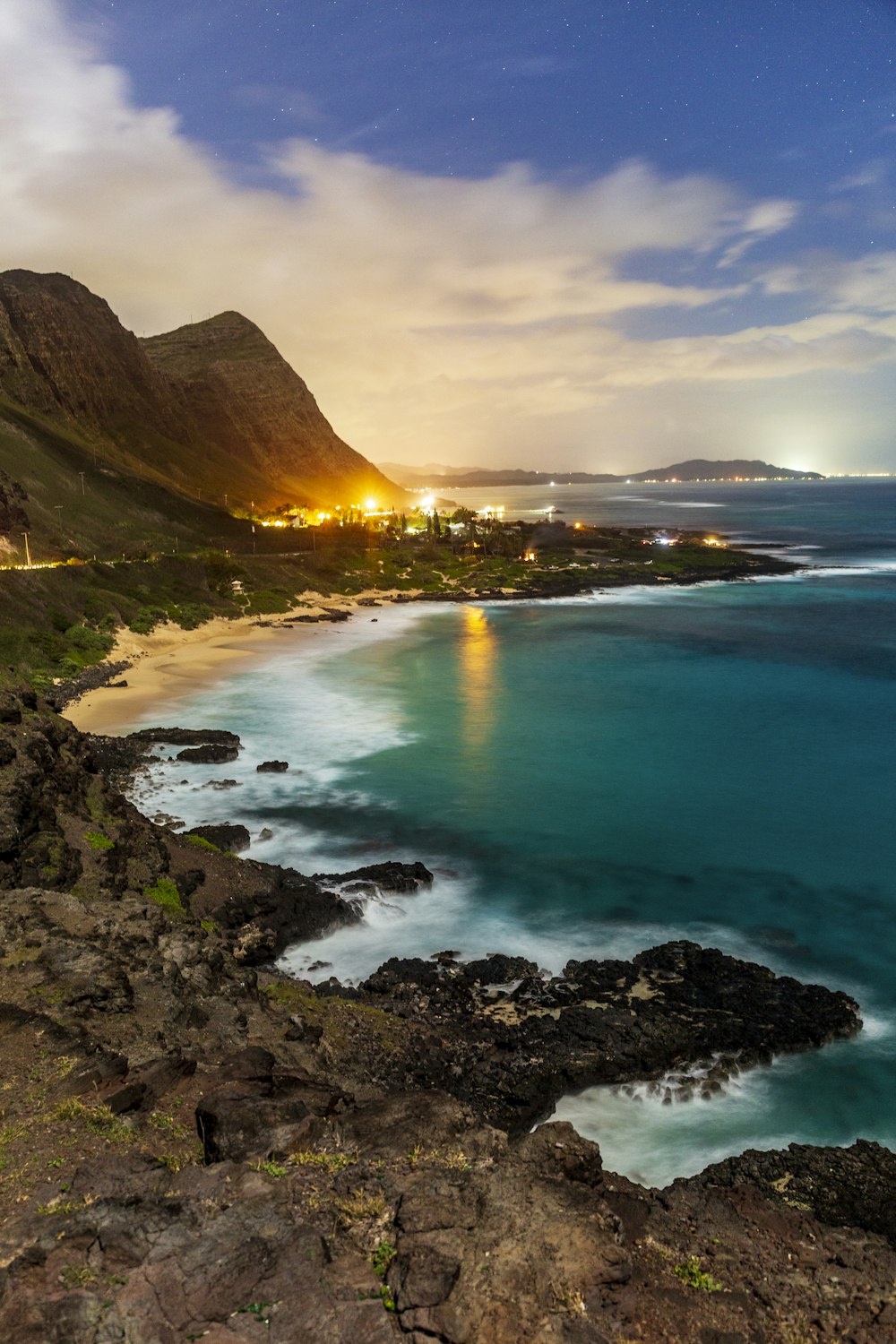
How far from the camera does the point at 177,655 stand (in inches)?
2372

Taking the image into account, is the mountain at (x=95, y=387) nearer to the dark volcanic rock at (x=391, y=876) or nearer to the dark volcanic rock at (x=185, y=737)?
the dark volcanic rock at (x=185, y=737)

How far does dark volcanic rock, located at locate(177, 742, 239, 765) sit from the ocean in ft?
2.39

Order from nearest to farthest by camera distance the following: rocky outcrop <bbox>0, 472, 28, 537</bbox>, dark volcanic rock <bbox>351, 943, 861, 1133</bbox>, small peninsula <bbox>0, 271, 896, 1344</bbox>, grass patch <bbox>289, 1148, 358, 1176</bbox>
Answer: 1. small peninsula <bbox>0, 271, 896, 1344</bbox>
2. grass patch <bbox>289, 1148, 358, 1176</bbox>
3. dark volcanic rock <bbox>351, 943, 861, 1133</bbox>
4. rocky outcrop <bbox>0, 472, 28, 537</bbox>

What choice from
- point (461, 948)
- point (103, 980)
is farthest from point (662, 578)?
point (103, 980)

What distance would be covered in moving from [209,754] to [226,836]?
10.2 meters

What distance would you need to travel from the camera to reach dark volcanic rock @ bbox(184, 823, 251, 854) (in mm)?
26359

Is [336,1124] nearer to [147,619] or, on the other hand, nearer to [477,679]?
[477,679]

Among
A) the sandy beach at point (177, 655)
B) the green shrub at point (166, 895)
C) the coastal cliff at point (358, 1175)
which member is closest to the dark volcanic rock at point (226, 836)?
the green shrub at point (166, 895)

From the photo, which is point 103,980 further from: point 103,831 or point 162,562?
point 162,562

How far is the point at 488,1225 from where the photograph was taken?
8.76 metres

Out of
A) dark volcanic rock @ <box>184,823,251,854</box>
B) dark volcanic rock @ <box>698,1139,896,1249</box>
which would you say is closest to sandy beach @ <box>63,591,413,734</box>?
dark volcanic rock @ <box>184,823,251,854</box>

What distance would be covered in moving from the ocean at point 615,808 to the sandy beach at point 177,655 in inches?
79.2

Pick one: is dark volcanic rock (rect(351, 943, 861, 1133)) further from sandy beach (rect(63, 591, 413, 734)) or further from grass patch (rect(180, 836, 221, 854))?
Result: sandy beach (rect(63, 591, 413, 734))

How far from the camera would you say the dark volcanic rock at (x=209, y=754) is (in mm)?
35844
